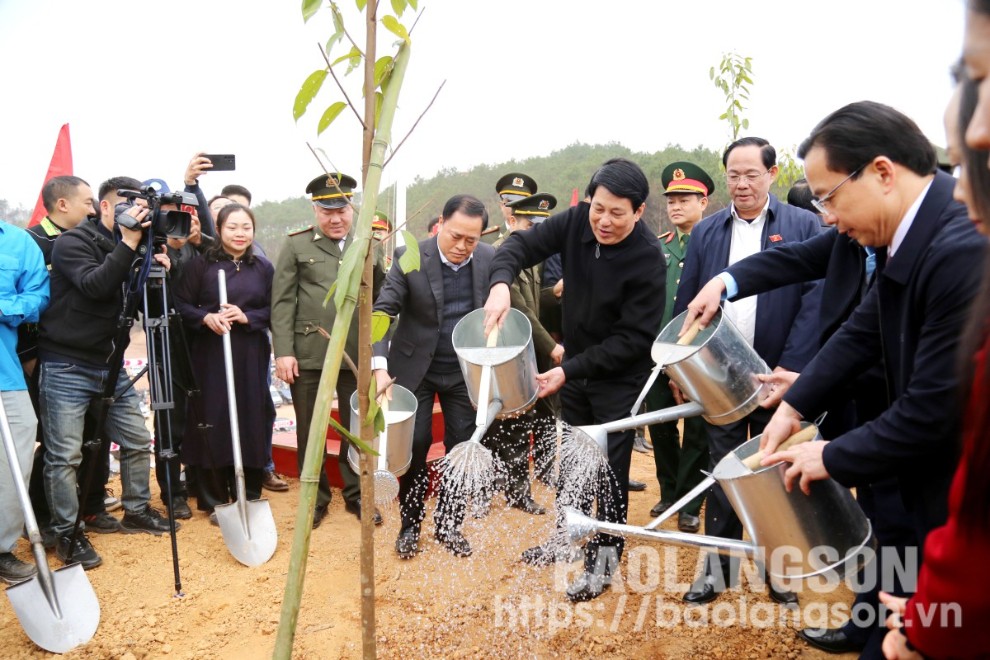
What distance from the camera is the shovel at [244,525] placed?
12.3ft

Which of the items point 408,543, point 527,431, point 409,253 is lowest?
point 408,543

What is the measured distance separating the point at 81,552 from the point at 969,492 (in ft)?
13.5

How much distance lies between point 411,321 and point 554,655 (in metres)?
1.93

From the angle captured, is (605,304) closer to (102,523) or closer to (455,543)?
(455,543)

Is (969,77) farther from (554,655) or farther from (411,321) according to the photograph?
(411,321)

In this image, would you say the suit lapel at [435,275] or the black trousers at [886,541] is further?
the suit lapel at [435,275]

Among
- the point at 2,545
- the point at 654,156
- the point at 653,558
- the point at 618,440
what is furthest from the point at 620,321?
the point at 654,156

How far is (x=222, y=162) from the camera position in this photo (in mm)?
3924

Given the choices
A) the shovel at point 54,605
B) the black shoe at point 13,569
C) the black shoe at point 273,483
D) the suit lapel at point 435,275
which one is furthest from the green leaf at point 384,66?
the black shoe at point 273,483

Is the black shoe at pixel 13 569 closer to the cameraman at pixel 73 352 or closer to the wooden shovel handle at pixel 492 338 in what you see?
the cameraman at pixel 73 352

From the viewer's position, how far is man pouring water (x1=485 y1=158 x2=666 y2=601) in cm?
320

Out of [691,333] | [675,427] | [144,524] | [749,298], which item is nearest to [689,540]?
[691,333]

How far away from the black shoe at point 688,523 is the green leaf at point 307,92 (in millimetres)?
3593

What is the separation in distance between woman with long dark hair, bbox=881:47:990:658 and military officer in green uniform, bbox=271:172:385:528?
3594 millimetres
